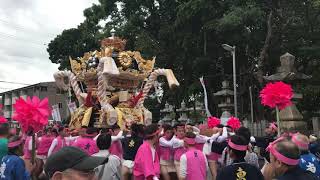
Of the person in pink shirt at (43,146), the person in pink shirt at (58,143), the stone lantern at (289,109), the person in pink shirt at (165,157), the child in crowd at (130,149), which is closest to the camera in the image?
the child in crowd at (130,149)

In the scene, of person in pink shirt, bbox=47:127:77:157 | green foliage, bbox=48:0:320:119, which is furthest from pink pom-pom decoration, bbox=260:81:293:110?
green foliage, bbox=48:0:320:119

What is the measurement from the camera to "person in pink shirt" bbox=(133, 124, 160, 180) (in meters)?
6.87

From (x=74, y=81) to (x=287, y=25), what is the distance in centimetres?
1293

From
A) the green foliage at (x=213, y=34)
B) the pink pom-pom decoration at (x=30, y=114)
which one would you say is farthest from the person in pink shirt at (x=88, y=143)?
the green foliage at (x=213, y=34)

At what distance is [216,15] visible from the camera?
83.5 feet

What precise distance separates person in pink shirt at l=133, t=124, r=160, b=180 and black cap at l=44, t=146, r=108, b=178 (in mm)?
4358

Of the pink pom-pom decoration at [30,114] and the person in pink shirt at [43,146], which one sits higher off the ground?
the pink pom-pom decoration at [30,114]

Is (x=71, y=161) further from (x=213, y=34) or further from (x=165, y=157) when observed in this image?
(x=213, y=34)

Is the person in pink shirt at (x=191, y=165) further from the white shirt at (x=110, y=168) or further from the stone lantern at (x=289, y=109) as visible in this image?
the stone lantern at (x=289, y=109)

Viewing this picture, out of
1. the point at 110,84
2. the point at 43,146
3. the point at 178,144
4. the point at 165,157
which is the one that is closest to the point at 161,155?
the point at 165,157

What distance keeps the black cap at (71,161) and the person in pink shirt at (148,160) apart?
436 centimetres

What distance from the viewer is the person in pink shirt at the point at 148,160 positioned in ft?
22.5

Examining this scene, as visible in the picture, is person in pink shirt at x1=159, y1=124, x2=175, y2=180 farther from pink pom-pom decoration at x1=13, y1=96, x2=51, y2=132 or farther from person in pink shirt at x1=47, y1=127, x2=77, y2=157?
pink pom-pom decoration at x1=13, y1=96, x2=51, y2=132

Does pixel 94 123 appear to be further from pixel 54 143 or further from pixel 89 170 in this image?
pixel 89 170
